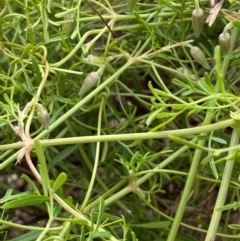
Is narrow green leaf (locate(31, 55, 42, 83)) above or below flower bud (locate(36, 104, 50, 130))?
above

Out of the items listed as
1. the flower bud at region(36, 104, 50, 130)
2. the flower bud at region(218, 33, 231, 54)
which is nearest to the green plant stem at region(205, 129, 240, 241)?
the flower bud at region(218, 33, 231, 54)

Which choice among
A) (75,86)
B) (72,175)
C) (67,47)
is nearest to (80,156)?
(72,175)

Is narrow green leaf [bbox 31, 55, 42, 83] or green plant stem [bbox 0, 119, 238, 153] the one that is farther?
narrow green leaf [bbox 31, 55, 42, 83]

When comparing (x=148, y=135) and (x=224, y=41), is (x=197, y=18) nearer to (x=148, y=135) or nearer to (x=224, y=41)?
(x=224, y=41)

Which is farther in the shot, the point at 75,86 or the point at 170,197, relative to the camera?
the point at 170,197

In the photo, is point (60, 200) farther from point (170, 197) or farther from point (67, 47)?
point (170, 197)

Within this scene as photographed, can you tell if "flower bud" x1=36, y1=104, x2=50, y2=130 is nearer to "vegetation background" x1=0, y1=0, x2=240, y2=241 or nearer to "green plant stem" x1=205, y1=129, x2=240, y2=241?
"vegetation background" x1=0, y1=0, x2=240, y2=241

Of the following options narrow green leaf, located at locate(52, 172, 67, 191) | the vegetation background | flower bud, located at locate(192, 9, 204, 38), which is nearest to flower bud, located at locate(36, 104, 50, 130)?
the vegetation background

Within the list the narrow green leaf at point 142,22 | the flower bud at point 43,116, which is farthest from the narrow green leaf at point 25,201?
the narrow green leaf at point 142,22

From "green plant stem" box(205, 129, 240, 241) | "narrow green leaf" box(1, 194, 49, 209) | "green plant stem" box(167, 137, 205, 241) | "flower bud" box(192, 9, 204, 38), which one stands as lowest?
"green plant stem" box(167, 137, 205, 241)
